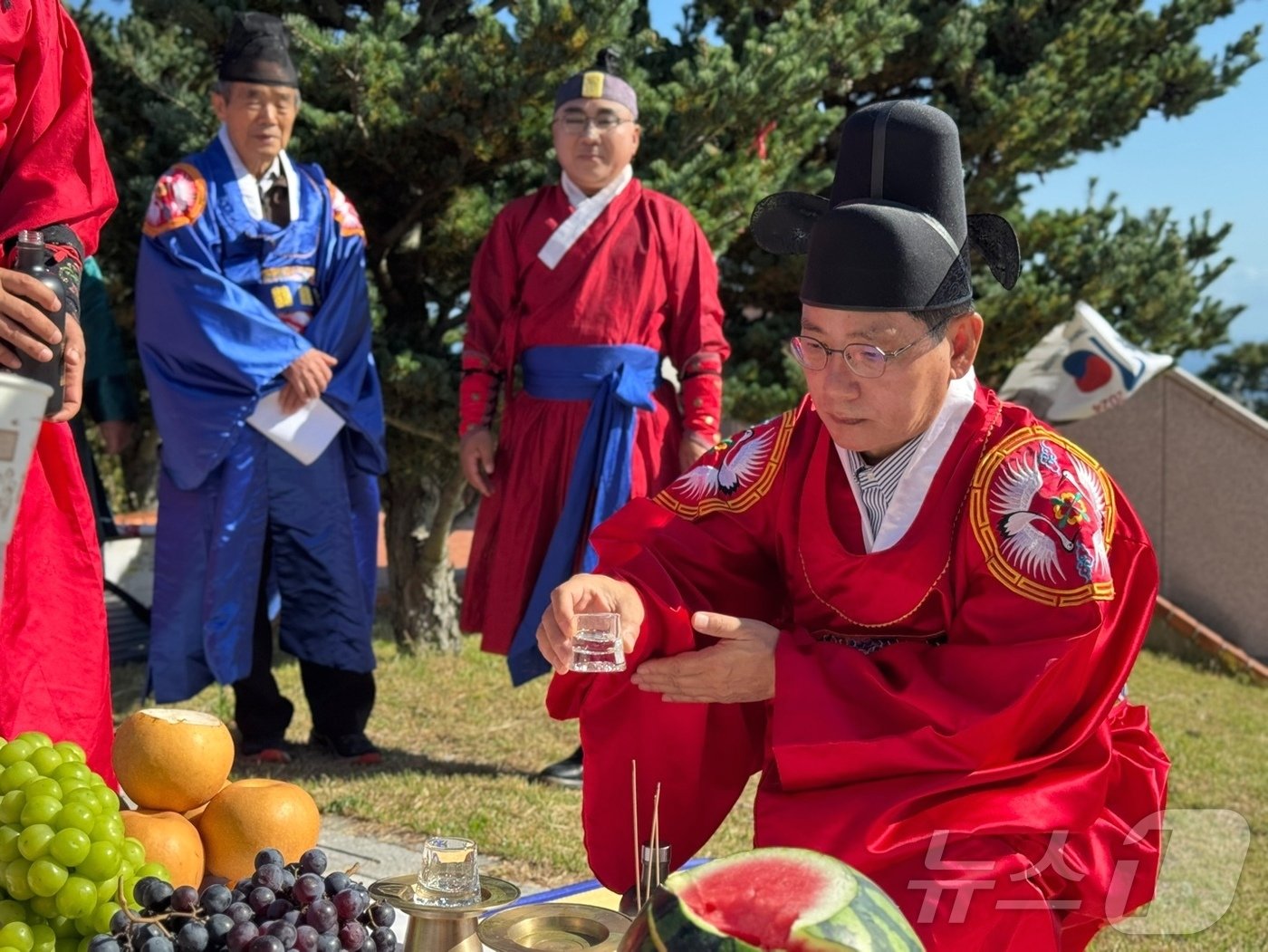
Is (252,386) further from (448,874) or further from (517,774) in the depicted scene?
(448,874)

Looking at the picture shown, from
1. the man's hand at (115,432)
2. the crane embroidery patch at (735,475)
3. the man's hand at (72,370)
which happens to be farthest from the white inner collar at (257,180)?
the crane embroidery patch at (735,475)

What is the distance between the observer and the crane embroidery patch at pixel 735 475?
2459mm

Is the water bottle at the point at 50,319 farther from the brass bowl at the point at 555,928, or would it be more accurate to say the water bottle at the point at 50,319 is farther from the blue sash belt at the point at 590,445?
the blue sash belt at the point at 590,445

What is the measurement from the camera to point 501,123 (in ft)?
17.6

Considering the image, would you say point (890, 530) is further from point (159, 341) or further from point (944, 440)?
point (159, 341)

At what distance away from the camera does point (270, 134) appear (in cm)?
433

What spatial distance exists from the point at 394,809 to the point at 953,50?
16.5ft

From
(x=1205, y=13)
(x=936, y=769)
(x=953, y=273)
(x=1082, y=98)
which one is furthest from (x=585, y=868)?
(x=1205, y=13)

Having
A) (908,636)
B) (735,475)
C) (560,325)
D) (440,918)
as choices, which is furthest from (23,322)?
(560,325)

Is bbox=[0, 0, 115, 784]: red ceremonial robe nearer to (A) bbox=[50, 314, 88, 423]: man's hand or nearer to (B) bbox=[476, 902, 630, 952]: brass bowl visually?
(A) bbox=[50, 314, 88, 423]: man's hand

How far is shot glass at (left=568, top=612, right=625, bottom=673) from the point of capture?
200 cm

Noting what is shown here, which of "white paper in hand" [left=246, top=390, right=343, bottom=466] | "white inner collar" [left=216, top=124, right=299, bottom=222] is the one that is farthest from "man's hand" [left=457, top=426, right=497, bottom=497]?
"white inner collar" [left=216, top=124, right=299, bottom=222]

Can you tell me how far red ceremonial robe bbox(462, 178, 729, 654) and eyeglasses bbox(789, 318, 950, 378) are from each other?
234 centimetres

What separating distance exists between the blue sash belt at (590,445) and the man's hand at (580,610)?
221 cm
